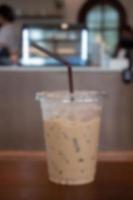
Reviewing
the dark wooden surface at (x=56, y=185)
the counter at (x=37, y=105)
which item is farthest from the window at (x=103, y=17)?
the dark wooden surface at (x=56, y=185)

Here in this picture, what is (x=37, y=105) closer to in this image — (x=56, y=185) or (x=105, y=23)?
(x=56, y=185)

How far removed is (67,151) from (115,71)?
2611 millimetres

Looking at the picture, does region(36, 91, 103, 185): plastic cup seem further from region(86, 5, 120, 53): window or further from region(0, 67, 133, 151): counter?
region(86, 5, 120, 53): window

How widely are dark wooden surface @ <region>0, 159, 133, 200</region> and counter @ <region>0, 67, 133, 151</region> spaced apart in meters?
2.41

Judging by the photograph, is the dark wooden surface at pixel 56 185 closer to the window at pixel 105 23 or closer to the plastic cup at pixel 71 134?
the plastic cup at pixel 71 134

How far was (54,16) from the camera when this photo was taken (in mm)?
9047

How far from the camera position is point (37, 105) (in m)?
3.46

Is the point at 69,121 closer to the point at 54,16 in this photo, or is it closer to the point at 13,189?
the point at 13,189

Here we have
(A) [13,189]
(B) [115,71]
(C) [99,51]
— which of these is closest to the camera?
(A) [13,189]

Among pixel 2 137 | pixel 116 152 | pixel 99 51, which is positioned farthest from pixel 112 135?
pixel 99 51

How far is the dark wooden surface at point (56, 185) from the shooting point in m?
0.80

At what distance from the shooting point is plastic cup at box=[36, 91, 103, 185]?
2.94 feet

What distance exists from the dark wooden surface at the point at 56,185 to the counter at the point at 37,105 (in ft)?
7.91

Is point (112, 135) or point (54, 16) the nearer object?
point (112, 135)
